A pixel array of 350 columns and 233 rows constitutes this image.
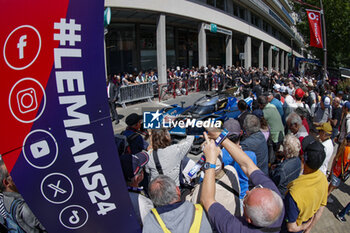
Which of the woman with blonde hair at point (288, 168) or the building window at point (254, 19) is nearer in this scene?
the woman with blonde hair at point (288, 168)

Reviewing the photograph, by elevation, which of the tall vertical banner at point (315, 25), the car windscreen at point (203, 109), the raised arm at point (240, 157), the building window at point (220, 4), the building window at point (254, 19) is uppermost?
the building window at point (254, 19)

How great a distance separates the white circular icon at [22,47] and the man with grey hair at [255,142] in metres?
2.75

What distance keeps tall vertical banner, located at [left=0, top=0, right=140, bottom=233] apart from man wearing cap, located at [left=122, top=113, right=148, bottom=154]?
2566 millimetres

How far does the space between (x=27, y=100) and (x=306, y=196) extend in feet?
7.95

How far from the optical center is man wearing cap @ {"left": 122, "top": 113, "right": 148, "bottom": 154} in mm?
4246

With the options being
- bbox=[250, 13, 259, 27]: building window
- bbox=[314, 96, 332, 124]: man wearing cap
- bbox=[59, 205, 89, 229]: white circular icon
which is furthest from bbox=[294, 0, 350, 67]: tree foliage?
bbox=[59, 205, 89, 229]: white circular icon

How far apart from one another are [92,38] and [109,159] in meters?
0.73

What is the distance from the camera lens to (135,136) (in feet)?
14.2

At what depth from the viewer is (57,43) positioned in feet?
4.22

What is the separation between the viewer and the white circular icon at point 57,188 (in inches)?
55.1

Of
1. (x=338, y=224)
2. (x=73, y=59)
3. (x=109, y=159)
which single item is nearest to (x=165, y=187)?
(x=109, y=159)

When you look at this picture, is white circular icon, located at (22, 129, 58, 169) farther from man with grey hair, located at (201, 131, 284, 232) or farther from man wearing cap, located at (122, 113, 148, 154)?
man wearing cap, located at (122, 113, 148, 154)

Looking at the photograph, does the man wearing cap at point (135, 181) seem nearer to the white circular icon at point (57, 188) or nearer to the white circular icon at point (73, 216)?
the white circular icon at point (73, 216)

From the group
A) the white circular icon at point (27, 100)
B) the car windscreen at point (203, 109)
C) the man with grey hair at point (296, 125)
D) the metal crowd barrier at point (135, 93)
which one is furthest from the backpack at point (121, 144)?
the metal crowd barrier at point (135, 93)
